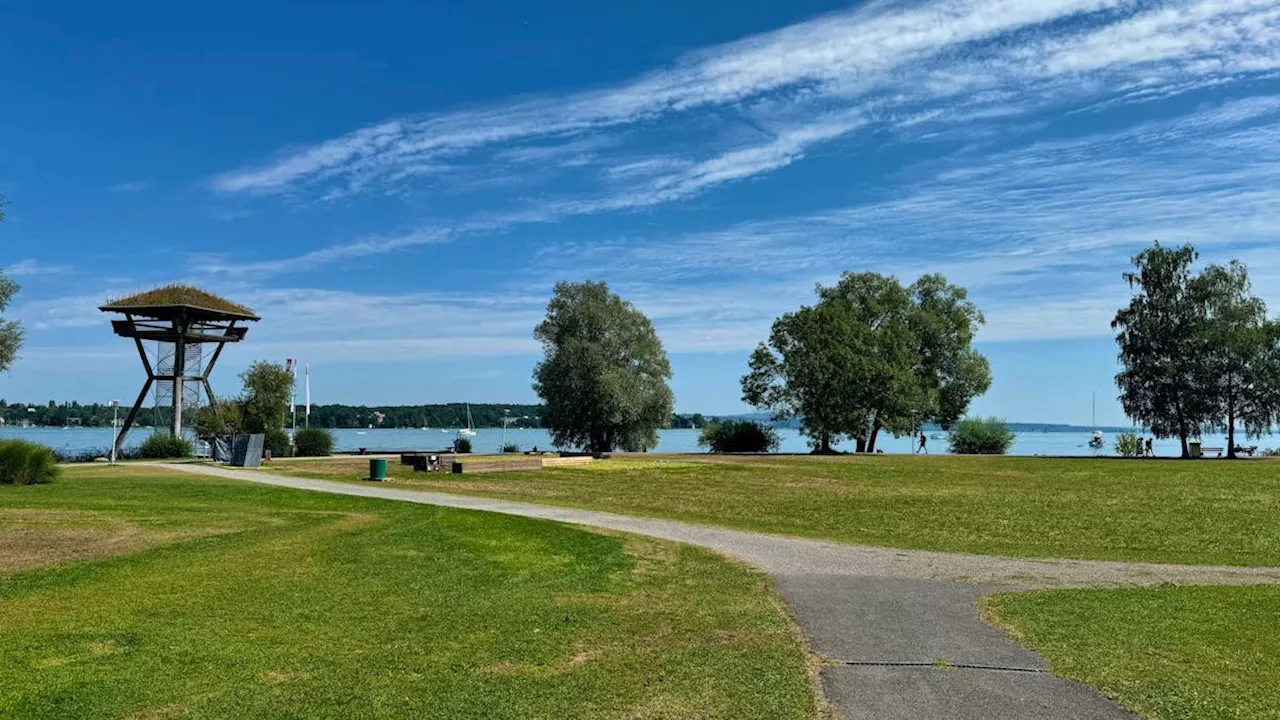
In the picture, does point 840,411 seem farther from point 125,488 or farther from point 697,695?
point 697,695

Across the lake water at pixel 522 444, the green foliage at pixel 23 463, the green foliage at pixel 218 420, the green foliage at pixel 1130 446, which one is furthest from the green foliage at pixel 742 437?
the green foliage at pixel 23 463

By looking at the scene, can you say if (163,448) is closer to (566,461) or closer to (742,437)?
(566,461)

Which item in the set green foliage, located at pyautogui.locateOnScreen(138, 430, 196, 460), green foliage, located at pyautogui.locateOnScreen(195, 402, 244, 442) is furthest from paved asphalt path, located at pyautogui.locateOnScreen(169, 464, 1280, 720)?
green foliage, located at pyautogui.locateOnScreen(195, 402, 244, 442)

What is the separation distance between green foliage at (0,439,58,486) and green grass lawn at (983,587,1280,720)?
24.7 meters

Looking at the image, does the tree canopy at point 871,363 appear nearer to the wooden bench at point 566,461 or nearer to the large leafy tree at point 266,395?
the wooden bench at point 566,461

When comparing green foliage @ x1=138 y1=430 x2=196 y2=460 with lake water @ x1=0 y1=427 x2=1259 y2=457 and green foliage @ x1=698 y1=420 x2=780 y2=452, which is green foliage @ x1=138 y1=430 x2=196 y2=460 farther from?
green foliage @ x1=698 y1=420 x2=780 y2=452

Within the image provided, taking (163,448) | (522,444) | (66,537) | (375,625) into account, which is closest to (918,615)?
(375,625)

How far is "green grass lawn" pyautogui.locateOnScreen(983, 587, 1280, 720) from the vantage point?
6957 millimetres

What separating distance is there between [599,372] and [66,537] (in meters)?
41.7

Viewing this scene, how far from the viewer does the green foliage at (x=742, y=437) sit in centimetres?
6112

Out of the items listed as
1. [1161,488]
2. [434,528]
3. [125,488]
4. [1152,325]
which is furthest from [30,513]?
[1152,325]

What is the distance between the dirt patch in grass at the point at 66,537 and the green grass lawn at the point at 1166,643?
40.9 ft

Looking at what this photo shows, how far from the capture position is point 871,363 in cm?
5412

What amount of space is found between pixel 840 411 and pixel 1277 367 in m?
24.4
